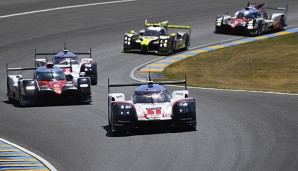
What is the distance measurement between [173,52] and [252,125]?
948 inches

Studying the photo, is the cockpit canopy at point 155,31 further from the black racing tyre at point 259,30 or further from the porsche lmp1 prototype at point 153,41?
the black racing tyre at point 259,30

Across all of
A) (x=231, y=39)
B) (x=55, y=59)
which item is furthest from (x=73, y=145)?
(x=231, y=39)

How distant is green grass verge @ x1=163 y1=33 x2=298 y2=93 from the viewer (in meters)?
44.1

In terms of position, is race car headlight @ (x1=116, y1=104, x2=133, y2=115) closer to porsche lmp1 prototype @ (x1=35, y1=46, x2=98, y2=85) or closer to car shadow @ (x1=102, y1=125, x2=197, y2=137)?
car shadow @ (x1=102, y1=125, x2=197, y2=137)

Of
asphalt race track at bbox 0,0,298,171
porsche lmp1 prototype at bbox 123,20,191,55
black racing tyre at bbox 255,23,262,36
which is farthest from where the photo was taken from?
black racing tyre at bbox 255,23,262,36

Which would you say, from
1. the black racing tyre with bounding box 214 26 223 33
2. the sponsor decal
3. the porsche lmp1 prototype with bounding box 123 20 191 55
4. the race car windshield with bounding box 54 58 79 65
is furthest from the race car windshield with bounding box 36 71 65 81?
the black racing tyre with bounding box 214 26 223 33

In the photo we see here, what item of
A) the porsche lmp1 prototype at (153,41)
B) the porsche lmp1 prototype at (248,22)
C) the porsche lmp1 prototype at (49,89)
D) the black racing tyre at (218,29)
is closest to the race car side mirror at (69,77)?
the porsche lmp1 prototype at (49,89)

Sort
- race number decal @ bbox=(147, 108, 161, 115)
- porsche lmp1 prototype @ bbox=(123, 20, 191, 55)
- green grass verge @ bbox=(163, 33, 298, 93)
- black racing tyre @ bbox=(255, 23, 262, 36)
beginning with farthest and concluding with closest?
black racing tyre @ bbox=(255, 23, 262, 36)
porsche lmp1 prototype @ bbox=(123, 20, 191, 55)
green grass verge @ bbox=(163, 33, 298, 93)
race number decal @ bbox=(147, 108, 161, 115)

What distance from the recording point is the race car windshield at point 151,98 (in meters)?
32.1

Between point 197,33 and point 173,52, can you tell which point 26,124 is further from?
point 197,33

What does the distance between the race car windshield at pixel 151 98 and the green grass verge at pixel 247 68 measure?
10.7 meters

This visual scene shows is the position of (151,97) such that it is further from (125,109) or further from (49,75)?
(49,75)

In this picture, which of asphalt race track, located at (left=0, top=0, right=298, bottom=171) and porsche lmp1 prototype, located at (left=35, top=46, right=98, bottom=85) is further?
porsche lmp1 prototype, located at (left=35, top=46, right=98, bottom=85)

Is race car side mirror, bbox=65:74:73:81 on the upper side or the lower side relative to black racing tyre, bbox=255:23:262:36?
upper
